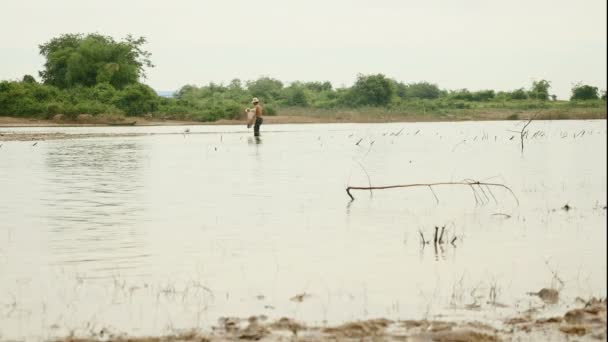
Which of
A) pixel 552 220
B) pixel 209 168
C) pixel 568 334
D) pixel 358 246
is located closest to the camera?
pixel 568 334

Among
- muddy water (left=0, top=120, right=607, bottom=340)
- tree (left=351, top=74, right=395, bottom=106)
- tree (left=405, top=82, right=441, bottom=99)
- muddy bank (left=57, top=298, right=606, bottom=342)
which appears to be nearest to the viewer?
muddy bank (left=57, top=298, right=606, bottom=342)

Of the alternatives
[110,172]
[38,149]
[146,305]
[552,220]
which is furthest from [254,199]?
[38,149]

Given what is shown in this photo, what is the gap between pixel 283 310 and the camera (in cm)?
709

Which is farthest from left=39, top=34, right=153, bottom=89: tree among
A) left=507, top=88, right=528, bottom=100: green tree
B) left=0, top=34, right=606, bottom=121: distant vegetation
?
left=507, top=88, right=528, bottom=100: green tree

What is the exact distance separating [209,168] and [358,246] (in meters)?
13.5

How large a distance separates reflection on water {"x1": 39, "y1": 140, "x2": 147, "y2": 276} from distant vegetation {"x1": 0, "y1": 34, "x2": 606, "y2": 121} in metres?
31.7

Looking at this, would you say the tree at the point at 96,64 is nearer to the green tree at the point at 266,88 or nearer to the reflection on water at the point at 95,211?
the green tree at the point at 266,88

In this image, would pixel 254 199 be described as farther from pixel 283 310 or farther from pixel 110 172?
pixel 283 310

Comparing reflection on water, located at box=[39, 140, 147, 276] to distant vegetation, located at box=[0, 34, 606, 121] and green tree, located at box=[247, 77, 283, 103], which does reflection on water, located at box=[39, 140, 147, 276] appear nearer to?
distant vegetation, located at box=[0, 34, 606, 121]

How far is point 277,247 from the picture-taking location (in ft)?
33.9

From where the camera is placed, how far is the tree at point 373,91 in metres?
76.4

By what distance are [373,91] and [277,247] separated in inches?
2626

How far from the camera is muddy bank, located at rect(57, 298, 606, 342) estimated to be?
235 inches

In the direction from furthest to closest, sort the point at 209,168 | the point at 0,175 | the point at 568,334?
the point at 209,168
the point at 0,175
the point at 568,334
